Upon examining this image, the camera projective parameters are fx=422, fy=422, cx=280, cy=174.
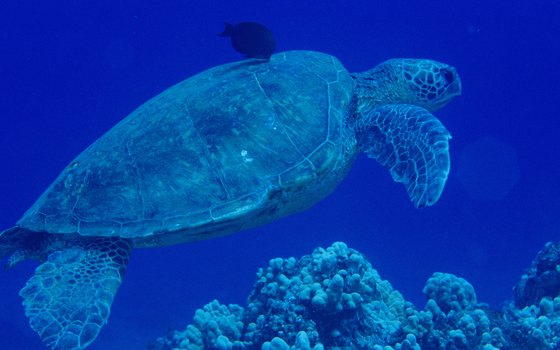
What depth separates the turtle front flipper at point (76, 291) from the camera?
11.2ft

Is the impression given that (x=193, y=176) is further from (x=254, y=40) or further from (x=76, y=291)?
(x=254, y=40)

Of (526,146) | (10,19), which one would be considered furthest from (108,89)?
(526,146)

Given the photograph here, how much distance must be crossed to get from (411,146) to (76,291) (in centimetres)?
371

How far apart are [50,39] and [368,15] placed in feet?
95.8

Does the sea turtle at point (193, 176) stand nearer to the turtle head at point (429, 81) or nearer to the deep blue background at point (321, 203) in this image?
the turtle head at point (429, 81)

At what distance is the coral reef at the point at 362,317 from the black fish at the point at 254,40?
2.70m

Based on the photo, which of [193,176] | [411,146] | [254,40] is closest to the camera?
[193,176]

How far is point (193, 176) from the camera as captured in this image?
405cm

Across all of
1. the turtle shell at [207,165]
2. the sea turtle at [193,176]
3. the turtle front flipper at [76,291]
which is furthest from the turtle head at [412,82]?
the turtle front flipper at [76,291]

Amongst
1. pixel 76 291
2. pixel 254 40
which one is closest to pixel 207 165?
pixel 76 291

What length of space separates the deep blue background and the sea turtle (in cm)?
1168

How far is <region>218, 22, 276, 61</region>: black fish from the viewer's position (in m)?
5.56

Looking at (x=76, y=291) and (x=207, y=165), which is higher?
(x=207, y=165)

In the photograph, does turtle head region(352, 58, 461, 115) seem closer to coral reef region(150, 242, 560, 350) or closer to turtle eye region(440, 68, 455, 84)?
turtle eye region(440, 68, 455, 84)
